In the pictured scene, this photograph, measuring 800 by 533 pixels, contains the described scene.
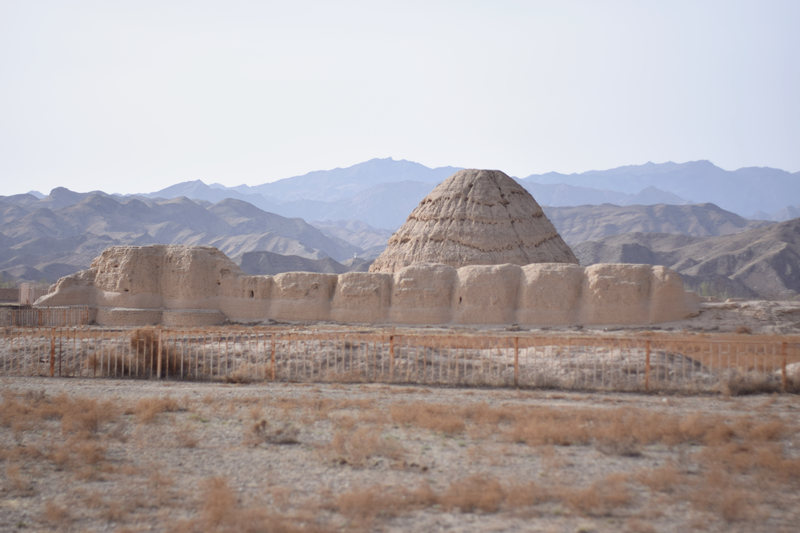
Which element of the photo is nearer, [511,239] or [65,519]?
[65,519]

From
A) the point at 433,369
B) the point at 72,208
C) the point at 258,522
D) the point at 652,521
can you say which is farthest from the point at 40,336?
the point at 72,208

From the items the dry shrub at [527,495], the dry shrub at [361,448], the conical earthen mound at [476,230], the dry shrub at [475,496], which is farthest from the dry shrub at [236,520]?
the conical earthen mound at [476,230]

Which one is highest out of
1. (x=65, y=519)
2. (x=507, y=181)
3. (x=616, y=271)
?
(x=507, y=181)

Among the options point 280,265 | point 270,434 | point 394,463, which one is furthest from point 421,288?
point 280,265

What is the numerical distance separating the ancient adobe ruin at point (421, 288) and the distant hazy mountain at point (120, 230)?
64690 mm

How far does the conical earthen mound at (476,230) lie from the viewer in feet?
111

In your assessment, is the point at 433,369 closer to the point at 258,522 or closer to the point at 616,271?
the point at 258,522

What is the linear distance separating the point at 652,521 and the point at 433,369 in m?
8.01

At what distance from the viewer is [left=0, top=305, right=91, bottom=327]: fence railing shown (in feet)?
87.6

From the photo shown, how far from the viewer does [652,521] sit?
6051mm

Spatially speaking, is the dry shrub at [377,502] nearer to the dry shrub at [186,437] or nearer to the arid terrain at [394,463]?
the arid terrain at [394,463]

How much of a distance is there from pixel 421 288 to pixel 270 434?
18.5 meters

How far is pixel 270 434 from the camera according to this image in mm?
8922

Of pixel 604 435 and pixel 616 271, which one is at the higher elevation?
pixel 616 271
